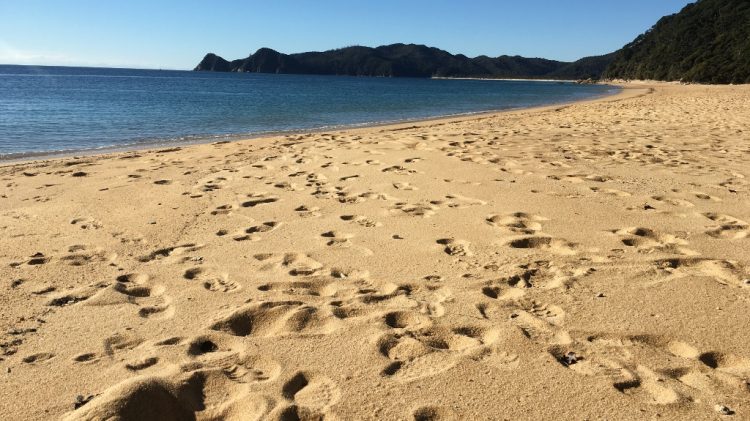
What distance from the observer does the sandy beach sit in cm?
231

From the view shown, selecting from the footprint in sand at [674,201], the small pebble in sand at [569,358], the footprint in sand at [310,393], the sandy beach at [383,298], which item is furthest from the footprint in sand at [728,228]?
the footprint in sand at [310,393]

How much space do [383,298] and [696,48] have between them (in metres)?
85.3

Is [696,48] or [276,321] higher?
[696,48]

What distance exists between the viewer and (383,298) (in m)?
3.28

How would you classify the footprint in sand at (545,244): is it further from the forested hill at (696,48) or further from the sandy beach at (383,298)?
the forested hill at (696,48)

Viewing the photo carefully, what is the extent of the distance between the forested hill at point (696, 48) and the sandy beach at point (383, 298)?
54.1 m

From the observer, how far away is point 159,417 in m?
2.17

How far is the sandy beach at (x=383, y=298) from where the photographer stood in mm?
2307

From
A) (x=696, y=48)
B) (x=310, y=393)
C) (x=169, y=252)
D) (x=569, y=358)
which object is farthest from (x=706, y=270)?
(x=696, y=48)

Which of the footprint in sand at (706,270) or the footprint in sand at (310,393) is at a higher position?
the footprint in sand at (706,270)

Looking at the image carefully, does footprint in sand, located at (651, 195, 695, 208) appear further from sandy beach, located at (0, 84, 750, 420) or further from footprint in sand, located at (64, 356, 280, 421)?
footprint in sand, located at (64, 356, 280, 421)

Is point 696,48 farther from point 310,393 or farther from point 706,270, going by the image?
point 310,393

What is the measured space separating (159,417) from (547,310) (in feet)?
6.81

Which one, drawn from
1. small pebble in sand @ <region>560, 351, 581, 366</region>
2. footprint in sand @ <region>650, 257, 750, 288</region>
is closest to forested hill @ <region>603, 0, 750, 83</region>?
footprint in sand @ <region>650, 257, 750, 288</region>
